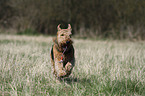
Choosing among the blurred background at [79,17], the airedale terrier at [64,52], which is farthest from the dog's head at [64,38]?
the blurred background at [79,17]

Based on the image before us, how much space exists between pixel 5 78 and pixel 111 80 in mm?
1802

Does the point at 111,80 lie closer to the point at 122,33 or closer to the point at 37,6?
the point at 122,33

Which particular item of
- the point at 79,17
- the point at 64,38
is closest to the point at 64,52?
the point at 64,38

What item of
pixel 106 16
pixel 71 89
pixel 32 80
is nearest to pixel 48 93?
pixel 71 89

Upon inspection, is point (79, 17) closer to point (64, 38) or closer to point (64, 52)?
point (64, 52)

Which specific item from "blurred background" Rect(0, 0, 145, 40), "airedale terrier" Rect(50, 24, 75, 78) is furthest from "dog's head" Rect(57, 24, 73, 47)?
"blurred background" Rect(0, 0, 145, 40)

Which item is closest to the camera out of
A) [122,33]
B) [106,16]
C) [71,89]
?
[71,89]

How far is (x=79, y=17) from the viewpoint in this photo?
14781mm

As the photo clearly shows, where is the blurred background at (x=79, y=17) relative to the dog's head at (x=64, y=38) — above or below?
above

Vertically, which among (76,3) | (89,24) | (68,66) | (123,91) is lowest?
(123,91)

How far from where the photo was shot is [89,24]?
48.9 feet

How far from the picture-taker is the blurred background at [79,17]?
40.3ft

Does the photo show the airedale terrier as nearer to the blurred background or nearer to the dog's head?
the dog's head

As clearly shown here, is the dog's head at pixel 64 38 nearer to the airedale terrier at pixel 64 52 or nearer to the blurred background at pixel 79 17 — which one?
the airedale terrier at pixel 64 52
